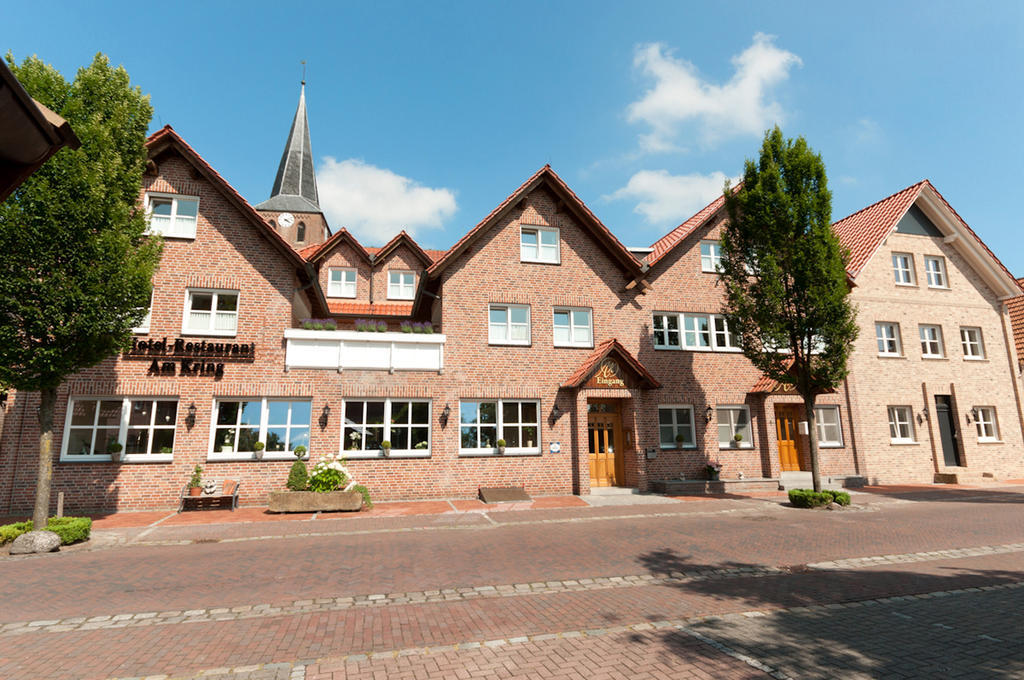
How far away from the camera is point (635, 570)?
789 cm

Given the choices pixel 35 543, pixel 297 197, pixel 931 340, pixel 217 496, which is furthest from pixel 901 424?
pixel 297 197

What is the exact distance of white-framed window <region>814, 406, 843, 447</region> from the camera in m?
19.9

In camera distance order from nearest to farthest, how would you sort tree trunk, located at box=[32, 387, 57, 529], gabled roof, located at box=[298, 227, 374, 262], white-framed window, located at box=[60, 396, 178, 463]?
tree trunk, located at box=[32, 387, 57, 529] → white-framed window, located at box=[60, 396, 178, 463] → gabled roof, located at box=[298, 227, 374, 262]

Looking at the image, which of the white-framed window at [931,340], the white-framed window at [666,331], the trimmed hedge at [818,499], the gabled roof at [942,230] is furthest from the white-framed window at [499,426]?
the white-framed window at [931,340]

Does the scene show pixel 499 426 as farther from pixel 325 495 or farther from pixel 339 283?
pixel 339 283

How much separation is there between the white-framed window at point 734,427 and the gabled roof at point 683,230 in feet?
20.4

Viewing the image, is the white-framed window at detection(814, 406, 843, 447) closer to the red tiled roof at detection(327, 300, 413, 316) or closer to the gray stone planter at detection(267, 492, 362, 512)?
the gray stone planter at detection(267, 492, 362, 512)

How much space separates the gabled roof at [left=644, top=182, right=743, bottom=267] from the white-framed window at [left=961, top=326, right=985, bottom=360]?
42.2ft

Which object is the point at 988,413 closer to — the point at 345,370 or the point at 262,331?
the point at 345,370

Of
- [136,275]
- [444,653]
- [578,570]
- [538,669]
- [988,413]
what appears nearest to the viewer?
[538,669]

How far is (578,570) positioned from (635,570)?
89 cm

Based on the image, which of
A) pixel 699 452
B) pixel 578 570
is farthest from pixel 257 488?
pixel 699 452

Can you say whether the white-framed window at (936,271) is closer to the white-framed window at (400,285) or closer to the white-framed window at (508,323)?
the white-framed window at (508,323)

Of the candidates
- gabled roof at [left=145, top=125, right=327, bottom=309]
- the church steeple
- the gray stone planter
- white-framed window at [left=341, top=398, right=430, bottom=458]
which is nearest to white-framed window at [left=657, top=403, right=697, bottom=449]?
white-framed window at [left=341, top=398, right=430, bottom=458]
